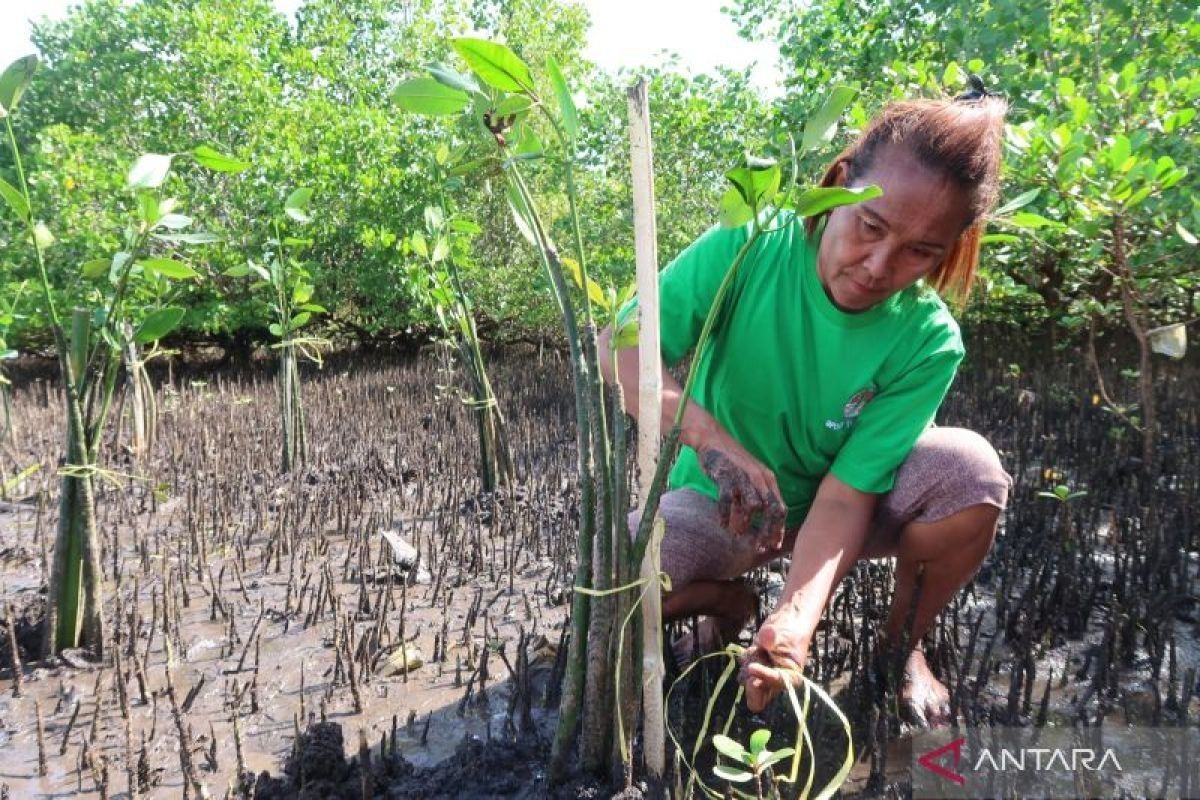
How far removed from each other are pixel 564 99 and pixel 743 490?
2.01 ft

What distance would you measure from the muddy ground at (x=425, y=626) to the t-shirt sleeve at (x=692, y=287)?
66 cm

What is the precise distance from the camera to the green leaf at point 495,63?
39.5 inches

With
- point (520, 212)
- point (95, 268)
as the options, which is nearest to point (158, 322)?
point (95, 268)

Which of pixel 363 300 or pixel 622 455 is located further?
pixel 363 300

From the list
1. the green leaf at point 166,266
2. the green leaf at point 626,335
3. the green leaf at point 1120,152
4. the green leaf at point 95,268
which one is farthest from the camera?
the green leaf at point 1120,152

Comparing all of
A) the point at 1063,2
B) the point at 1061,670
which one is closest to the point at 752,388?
the point at 1061,670

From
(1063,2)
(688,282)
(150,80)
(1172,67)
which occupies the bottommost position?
(688,282)

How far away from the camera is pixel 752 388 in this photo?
162 centimetres

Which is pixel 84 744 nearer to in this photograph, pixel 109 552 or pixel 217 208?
pixel 109 552

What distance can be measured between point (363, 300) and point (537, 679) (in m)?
8.05

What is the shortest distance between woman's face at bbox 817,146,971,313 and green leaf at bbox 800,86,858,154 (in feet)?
0.77

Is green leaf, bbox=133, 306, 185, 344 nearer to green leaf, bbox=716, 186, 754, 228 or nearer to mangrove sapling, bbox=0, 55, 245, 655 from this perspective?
mangrove sapling, bbox=0, 55, 245, 655

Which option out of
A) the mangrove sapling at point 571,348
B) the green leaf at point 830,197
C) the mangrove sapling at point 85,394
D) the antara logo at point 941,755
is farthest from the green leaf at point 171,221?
the antara logo at point 941,755

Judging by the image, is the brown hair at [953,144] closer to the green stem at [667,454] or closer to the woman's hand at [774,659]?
the green stem at [667,454]
